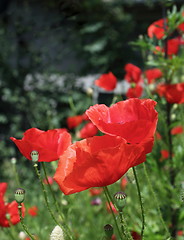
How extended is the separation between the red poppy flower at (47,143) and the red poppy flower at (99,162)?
0.44ft

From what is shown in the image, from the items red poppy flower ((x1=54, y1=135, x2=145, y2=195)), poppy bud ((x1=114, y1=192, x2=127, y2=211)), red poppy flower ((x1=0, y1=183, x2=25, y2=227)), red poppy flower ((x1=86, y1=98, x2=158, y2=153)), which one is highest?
red poppy flower ((x1=86, y1=98, x2=158, y2=153))

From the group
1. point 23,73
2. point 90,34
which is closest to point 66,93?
point 23,73

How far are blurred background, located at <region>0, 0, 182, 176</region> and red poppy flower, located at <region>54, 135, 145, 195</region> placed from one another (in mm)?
4123

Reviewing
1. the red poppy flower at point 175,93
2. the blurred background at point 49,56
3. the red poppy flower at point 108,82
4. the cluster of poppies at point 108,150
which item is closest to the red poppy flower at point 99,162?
the cluster of poppies at point 108,150

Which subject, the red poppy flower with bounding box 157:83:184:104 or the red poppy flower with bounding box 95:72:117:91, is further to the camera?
the red poppy flower with bounding box 95:72:117:91

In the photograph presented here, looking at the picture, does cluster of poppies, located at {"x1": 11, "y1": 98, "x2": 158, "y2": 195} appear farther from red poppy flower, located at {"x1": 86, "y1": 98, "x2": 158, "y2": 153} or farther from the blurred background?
the blurred background

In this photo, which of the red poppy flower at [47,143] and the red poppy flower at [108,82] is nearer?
the red poppy flower at [47,143]

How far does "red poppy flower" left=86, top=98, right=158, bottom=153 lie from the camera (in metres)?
0.58

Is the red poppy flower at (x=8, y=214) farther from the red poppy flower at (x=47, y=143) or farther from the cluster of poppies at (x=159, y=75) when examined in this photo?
the cluster of poppies at (x=159, y=75)

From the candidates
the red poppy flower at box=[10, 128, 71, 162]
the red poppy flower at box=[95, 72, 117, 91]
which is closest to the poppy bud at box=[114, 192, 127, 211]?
the red poppy flower at box=[10, 128, 71, 162]

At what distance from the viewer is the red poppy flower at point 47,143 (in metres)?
0.72

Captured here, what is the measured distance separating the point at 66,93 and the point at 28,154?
4.81m

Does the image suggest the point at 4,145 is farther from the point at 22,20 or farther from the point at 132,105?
the point at 132,105

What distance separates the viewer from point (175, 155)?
1.40m
